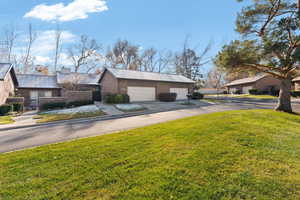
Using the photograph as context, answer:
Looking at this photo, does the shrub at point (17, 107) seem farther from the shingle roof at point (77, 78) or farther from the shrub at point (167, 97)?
the shrub at point (167, 97)

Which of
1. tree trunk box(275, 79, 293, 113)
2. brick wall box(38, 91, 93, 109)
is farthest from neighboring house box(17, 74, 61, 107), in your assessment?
tree trunk box(275, 79, 293, 113)

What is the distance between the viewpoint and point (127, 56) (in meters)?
37.5

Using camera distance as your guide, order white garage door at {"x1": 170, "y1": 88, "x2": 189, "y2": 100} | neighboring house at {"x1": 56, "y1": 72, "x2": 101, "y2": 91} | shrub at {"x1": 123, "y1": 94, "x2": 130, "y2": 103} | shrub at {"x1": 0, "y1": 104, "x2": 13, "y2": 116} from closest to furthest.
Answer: shrub at {"x1": 0, "y1": 104, "x2": 13, "y2": 116} → shrub at {"x1": 123, "y1": 94, "x2": 130, "y2": 103} → neighboring house at {"x1": 56, "y1": 72, "x2": 101, "y2": 91} → white garage door at {"x1": 170, "y1": 88, "x2": 189, "y2": 100}

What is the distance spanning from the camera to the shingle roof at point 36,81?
62.3ft

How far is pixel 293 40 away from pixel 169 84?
1506cm

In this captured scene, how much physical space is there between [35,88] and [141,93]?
14757 mm

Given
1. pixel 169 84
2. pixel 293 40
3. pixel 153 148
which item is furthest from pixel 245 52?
pixel 169 84

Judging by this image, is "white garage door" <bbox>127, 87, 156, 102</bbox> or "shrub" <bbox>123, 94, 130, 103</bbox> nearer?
"shrub" <bbox>123, 94, 130, 103</bbox>

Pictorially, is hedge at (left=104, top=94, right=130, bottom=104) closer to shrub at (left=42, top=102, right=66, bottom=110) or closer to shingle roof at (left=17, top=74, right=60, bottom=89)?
shrub at (left=42, top=102, right=66, bottom=110)

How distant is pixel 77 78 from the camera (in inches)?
811

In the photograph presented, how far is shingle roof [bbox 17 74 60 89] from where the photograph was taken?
19.0 meters

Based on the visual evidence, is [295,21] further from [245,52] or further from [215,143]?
[215,143]

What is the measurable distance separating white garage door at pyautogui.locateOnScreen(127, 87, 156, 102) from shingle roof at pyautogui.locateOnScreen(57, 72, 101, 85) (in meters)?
7.41

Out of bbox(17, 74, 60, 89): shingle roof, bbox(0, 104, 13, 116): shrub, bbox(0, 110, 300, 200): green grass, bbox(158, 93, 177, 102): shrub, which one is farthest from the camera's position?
bbox(158, 93, 177, 102): shrub
